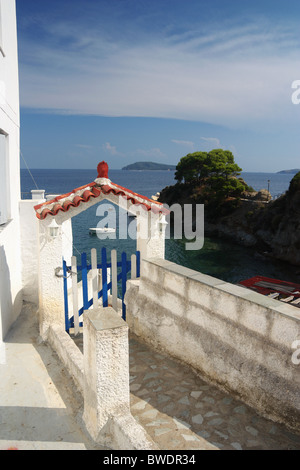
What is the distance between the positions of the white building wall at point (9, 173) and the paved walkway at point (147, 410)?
4.95ft

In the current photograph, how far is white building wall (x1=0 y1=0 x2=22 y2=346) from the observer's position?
24.7 ft

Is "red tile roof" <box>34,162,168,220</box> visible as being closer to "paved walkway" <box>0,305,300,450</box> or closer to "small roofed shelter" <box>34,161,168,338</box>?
"small roofed shelter" <box>34,161,168,338</box>

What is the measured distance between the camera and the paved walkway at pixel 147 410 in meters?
4.27

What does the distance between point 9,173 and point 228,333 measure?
6.43 m

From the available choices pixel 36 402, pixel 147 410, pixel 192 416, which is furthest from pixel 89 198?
pixel 192 416

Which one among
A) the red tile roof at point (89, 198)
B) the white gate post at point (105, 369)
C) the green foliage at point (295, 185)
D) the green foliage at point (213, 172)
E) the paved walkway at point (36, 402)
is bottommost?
the paved walkway at point (36, 402)

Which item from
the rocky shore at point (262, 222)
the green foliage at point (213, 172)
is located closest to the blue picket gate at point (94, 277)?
the rocky shore at point (262, 222)

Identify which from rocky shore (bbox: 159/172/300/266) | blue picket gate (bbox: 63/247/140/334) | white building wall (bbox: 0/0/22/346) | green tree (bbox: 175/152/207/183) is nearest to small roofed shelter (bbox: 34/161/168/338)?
blue picket gate (bbox: 63/247/140/334)

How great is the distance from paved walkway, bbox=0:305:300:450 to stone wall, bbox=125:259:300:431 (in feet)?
0.80

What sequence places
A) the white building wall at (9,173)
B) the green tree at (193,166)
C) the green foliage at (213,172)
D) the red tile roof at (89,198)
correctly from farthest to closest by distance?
the green tree at (193,166)
the green foliage at (213,172)
the white building wall at (9,173)
the red tile roof at (89,198)

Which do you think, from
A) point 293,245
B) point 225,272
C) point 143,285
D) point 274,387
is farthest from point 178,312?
point 293,245

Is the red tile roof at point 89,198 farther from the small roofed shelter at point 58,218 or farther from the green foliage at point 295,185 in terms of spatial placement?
the green foliage at point 295,185
